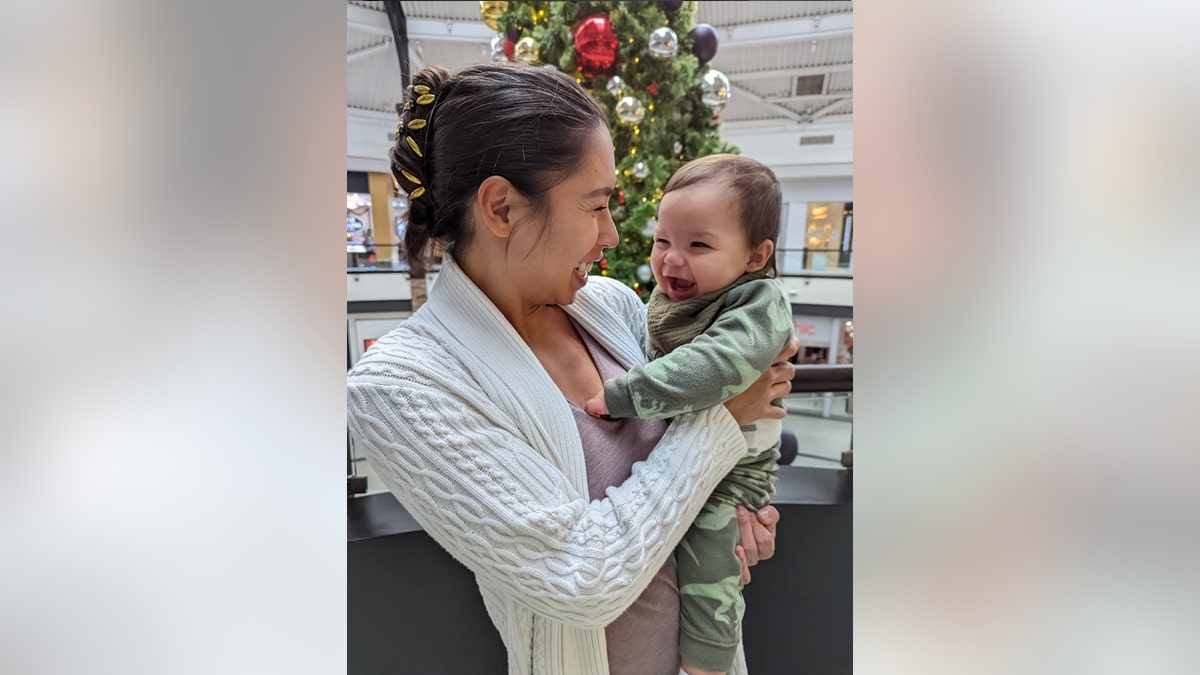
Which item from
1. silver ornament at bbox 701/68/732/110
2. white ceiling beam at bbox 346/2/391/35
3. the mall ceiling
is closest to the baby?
silver ornament at bbox 701/68/732/110

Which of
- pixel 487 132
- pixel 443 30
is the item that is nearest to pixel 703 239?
pixel 487 132

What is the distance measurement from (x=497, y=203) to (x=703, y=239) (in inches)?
11.9

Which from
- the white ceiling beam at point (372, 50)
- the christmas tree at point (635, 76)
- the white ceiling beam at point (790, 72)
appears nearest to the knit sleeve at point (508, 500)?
the christmas tree at point (635, 76)

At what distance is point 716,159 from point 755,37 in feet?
21.2

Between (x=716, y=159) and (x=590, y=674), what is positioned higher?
(x=716, y=159)

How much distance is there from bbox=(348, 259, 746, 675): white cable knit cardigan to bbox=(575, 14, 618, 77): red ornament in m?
1.84
